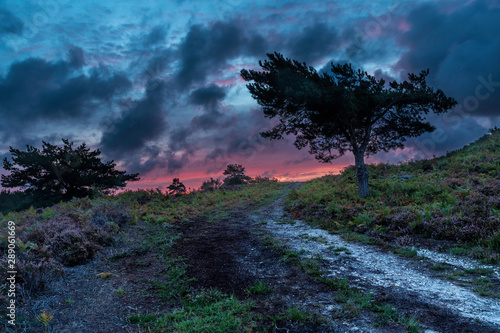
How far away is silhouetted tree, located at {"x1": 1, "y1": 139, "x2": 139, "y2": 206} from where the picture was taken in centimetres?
2462

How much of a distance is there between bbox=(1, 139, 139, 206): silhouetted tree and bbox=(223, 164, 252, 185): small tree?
2137cm

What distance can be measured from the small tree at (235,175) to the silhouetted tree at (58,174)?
2137 centimetres

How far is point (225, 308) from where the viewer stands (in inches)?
197

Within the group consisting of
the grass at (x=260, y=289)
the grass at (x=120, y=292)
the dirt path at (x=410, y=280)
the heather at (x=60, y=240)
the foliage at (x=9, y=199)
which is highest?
the foliage at (x=9, y=199)

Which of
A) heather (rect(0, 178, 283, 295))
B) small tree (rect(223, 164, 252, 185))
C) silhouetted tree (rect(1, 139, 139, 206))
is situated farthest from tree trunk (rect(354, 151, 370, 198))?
small tree (rect(223, 164, 252, 185))

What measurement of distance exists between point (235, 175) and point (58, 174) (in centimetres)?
2829

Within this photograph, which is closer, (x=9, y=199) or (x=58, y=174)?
(x=58, y=174)

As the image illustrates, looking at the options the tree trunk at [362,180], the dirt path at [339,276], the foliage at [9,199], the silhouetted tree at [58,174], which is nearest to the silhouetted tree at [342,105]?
the tree trunk at [362,180]

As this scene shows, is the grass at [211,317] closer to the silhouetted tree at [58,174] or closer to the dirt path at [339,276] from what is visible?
the dirt path at [339,276]

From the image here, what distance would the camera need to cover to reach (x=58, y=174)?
2580cm

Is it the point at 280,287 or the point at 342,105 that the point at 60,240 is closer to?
the point at 280,287

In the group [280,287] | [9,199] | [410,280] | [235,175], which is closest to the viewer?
[280,287]

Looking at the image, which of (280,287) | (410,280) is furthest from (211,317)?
(410,280)

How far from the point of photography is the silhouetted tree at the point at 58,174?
24.6 metres
